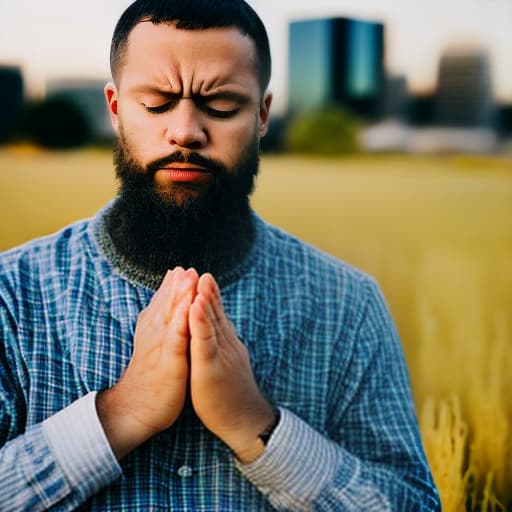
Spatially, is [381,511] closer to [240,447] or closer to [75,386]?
[240,447]

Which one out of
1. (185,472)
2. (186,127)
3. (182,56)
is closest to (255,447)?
(185,472)

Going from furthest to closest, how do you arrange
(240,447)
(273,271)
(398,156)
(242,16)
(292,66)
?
1. (398,156)
2. (292,66)
3. (273,271)
4. (242,16)
5. (240,447)

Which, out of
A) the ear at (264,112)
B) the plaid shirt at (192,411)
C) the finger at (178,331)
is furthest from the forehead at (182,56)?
the finger at (178,331)

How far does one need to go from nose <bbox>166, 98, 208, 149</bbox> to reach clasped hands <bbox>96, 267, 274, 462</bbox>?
27 centimetres

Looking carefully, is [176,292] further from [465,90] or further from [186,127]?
[465,90]

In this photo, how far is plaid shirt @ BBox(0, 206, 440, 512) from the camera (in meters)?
1.31

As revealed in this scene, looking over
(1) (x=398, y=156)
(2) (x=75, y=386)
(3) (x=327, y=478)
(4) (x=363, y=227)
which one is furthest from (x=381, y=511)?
(1) (x=398, y=156)

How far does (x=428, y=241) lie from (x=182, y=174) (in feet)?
3.58

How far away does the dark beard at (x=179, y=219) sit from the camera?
4.86ft

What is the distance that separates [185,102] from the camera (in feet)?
4.71

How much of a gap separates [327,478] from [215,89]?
805mm

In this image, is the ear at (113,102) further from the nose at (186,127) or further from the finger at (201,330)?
the finger at (201,330)

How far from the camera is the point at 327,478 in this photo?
139cm

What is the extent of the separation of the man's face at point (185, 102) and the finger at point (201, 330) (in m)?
0.28
